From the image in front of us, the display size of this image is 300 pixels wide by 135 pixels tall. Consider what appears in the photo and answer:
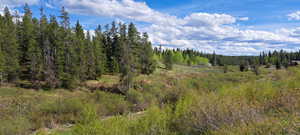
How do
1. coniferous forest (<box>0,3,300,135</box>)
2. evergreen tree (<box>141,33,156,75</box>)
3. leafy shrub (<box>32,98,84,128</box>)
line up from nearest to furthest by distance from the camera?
1. coniferous forest (<box>0,3,300,135</box>)
2. leafy shrub (<box>32,98,84,128</box>)
3. evergreen tree (<box>141,33,156,75</box>)

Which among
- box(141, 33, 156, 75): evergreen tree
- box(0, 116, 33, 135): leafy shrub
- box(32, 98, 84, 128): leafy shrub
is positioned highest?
box(141, 33, 156, 75): evergreen tree

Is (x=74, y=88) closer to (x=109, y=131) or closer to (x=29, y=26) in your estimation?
(x=29, y=26)

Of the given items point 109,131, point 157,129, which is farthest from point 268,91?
point 109,131

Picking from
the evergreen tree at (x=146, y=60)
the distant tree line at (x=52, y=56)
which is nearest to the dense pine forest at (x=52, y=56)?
the distant tree line at (x=52, y=56)

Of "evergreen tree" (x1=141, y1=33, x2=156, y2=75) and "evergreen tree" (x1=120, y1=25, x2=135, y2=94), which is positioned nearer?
"evergreen tree" (x1=120, y1=25, x2=135, y2=94)

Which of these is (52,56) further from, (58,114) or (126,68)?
(58,114)

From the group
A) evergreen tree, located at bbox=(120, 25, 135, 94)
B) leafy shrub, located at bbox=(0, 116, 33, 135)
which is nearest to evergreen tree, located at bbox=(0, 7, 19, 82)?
evergreen tree, located at bbox=(120, 25, 135, 94)

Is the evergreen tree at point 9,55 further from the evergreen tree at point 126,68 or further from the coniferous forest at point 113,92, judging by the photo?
the evergreen tree at point 126,68

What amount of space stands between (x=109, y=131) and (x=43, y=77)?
112 ft

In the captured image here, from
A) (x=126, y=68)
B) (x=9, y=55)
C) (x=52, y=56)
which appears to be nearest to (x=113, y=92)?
(x=126, y=68)

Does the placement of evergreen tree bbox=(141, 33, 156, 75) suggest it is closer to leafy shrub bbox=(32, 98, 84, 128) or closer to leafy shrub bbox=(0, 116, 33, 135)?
leafy shrub bbox=(32, 98, 84, 128)

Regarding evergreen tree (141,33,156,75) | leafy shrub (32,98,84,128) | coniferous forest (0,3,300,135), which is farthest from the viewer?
evergreen tree (141,33,156,75)

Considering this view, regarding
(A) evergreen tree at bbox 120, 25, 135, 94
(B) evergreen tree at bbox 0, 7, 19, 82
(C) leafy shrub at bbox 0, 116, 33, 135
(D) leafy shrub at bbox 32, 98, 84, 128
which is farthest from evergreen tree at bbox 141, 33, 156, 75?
(C) leafy shrub at bbox 0, 116, 33, 135

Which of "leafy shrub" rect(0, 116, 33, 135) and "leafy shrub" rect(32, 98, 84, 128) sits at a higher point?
"leafy shrub" rect(0, 116, 33, 135)
